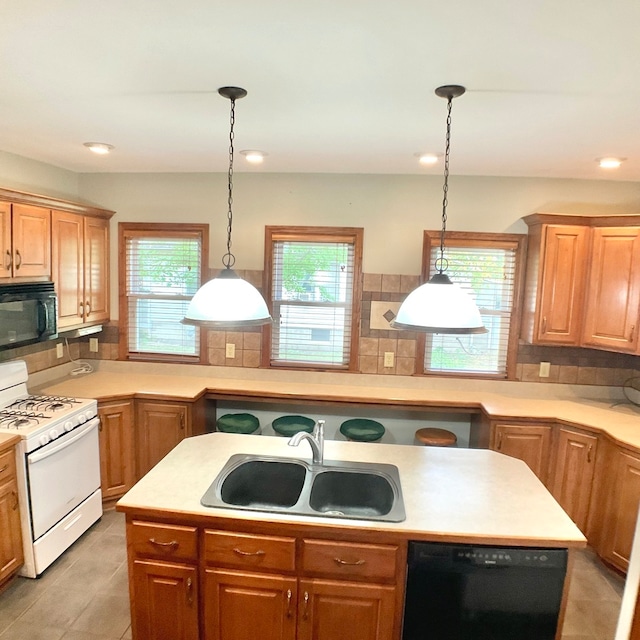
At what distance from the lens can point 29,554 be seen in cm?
265

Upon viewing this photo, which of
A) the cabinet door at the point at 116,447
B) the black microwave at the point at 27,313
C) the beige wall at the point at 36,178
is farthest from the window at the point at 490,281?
the beige wall at the point at 36,178

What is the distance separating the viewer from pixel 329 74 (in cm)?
173

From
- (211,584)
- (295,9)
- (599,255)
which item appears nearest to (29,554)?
(211,584)

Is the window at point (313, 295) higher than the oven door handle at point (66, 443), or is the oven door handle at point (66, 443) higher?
the window at point (313, 295)

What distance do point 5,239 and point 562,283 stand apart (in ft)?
12.3

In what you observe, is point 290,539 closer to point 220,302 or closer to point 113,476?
point 220,302

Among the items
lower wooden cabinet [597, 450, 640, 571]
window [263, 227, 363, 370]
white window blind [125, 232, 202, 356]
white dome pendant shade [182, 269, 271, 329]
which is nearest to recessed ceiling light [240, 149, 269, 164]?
window [263, 227, 363, 370]

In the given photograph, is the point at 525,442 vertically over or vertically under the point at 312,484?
under

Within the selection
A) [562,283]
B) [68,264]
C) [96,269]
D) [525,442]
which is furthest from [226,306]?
[562,283]

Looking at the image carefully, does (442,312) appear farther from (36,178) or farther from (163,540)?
(36,178)

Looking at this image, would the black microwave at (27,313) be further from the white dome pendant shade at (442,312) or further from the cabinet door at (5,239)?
the white dome pendant shade at (442,312)

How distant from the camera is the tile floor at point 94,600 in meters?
2.37

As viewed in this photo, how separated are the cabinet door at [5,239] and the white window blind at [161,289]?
1.18 metres

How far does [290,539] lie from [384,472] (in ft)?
1.90
